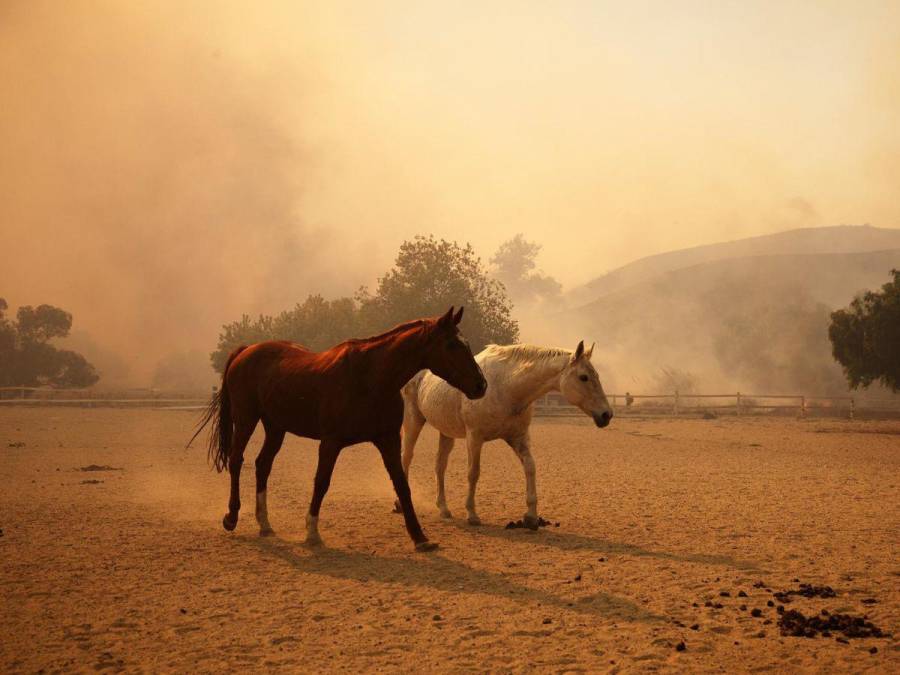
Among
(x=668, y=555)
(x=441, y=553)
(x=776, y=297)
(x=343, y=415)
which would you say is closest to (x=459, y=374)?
(x=343, y=415)

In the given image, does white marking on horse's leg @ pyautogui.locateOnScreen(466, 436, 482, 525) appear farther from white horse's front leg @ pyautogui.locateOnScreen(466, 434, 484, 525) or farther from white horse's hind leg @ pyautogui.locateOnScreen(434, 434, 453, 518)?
white horse's hind leg @ pyautogui.locateOnScreen(434, 434, 453, 518)

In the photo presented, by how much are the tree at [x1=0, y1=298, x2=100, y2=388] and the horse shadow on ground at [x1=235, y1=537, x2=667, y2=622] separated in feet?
216

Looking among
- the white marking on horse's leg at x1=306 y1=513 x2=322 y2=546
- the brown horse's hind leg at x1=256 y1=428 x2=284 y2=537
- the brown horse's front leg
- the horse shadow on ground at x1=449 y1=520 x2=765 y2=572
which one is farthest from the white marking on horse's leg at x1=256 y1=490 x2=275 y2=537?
the horse shadow on ground at x1=449 y1=520 x2=765 y2=572

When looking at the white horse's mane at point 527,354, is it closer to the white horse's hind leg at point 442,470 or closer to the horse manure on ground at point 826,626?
the white horse's hind leg at point 442,470

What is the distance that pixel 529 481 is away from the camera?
9.46 metres

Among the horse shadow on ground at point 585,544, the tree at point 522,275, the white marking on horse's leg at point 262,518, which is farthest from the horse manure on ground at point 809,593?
the tree at point 522,275

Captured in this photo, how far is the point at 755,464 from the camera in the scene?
56.7ft

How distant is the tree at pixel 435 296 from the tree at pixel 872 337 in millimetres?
19843

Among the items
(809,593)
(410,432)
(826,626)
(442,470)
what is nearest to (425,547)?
(442,470)

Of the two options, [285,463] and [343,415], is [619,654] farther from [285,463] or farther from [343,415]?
[285,463]

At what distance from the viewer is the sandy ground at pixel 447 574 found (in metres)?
5.03

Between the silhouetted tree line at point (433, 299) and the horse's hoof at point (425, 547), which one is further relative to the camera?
the silhouetted tree line at point (433, 299)

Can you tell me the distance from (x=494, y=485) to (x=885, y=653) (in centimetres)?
912

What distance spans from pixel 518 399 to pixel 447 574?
10.0ft
